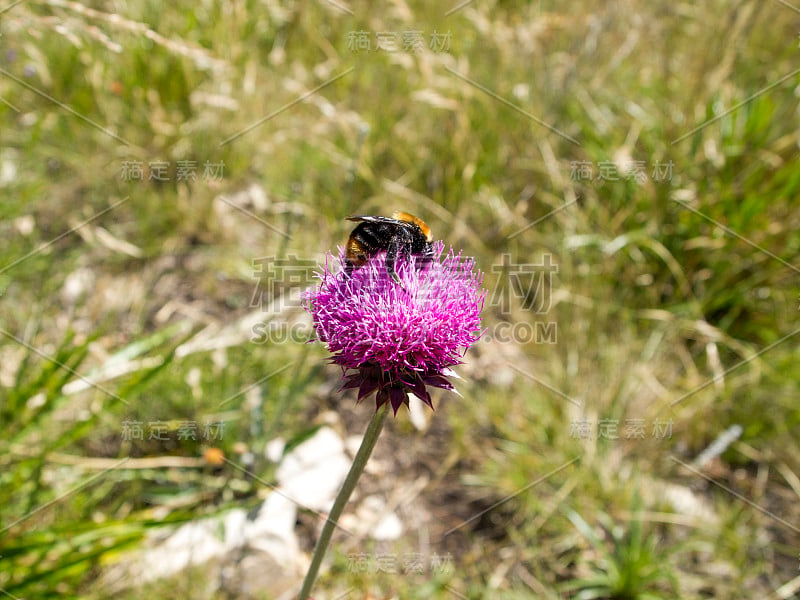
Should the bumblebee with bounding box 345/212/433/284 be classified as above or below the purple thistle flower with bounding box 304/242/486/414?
above

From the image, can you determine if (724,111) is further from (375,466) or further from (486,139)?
→ (375,466)

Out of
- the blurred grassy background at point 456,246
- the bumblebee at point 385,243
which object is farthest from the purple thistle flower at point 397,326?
the blurred grassy background at point 456,246

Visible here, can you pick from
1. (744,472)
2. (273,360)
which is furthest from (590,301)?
(273,360)

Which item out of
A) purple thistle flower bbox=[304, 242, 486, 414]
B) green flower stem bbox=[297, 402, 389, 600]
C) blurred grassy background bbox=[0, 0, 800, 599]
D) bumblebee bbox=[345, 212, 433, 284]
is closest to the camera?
green flower stem bbox=[297, 402, 389, 600]

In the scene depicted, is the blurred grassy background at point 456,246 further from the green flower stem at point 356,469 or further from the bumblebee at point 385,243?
the green flower stem at point 356,469

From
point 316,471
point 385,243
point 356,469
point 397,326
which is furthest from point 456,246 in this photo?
point 356,469

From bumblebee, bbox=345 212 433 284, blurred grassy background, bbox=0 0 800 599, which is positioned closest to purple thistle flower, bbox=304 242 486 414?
bumblebee, bbox=345 212 433 284

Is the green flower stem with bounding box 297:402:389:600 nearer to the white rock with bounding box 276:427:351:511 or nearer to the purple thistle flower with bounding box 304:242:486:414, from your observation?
the purple thistle flower with bounding box 304:242:486:414
